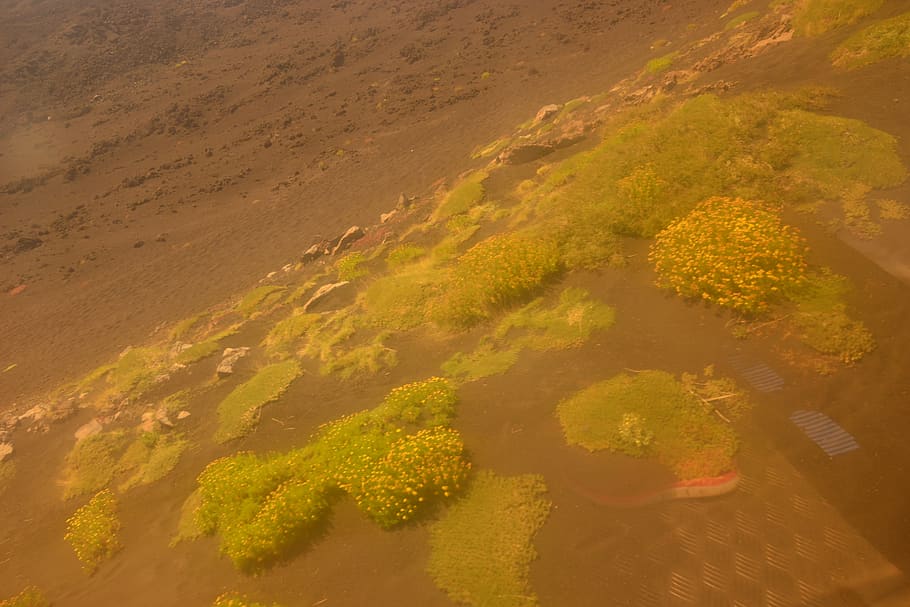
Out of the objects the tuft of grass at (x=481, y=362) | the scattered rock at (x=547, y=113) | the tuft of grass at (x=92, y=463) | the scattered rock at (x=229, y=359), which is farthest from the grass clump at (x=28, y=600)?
the scattered rock at (x=547, y=113)

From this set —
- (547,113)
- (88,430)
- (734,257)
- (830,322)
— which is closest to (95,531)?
(88,430)

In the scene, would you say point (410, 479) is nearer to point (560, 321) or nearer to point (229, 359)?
point (560, 321)

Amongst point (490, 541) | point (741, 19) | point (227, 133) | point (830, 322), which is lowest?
point (490, 541)

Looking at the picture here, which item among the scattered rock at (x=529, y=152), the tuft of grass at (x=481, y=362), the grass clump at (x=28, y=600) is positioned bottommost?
the grass clump at (x=28, y=600)

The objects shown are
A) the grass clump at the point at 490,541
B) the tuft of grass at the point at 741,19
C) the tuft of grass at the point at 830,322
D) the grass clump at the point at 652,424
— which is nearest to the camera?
the grass clump at the point at 490,541

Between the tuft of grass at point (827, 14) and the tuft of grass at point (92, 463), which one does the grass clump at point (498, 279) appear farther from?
the tuft of grass at point (827, 14)

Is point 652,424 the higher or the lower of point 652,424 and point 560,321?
the lower

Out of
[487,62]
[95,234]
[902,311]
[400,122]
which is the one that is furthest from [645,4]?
[95,234]
